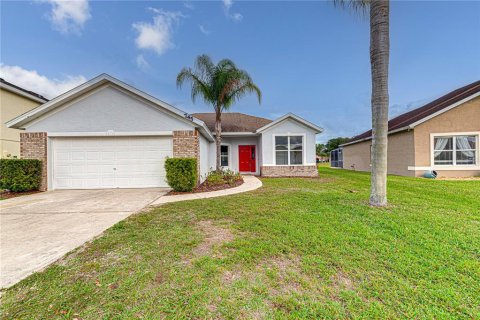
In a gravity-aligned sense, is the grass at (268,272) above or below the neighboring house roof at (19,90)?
below

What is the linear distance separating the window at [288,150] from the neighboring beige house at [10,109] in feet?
50.3

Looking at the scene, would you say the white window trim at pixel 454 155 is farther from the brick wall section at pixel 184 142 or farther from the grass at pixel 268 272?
the brick wall section at pixel 184 142

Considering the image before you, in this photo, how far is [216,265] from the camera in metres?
2.70

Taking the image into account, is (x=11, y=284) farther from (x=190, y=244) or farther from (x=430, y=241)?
(x=430, y=241)

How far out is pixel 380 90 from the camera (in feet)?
17.5

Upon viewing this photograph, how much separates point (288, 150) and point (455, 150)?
32.7 ft

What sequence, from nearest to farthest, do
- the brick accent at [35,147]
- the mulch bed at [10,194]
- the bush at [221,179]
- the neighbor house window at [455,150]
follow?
the mulch bed at [10,194], the brick accent at [35,147], the bush at [221,179], the neighbor house window at [455,150]

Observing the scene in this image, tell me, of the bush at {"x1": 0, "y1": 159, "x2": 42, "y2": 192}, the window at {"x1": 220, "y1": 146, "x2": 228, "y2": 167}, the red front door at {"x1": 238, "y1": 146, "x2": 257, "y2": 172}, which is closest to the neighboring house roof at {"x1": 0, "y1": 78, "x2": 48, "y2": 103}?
the bush at {"x1": 0, "y1": 159, "x2": 42, "y2": 192}

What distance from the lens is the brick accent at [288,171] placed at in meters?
13.4

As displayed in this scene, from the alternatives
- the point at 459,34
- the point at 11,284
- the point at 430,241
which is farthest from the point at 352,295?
the point at 459,34

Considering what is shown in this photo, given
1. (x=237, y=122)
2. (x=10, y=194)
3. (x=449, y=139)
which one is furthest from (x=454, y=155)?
(x=10, y=194)

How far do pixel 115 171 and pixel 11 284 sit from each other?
305 inches

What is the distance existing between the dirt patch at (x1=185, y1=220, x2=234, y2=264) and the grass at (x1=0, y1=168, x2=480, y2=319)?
0.07 ft

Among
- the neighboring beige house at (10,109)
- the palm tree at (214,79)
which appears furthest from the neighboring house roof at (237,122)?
the neighboring beige house at (10,109)
